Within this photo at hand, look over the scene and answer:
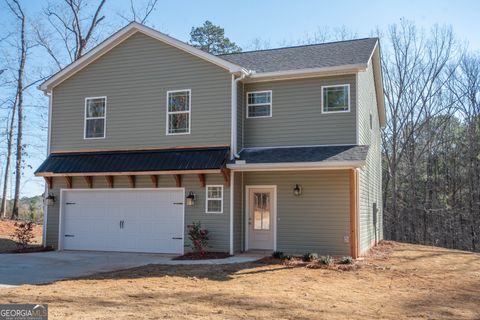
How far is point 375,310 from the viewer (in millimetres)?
7289

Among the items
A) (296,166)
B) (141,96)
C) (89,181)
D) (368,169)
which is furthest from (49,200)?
(368,169)

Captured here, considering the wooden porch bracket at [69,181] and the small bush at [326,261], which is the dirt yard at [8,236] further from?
the small bush at [326,261]

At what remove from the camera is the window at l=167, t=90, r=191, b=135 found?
14422 mm

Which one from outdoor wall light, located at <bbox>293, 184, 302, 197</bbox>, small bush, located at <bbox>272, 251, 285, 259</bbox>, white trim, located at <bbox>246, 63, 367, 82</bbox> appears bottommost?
small bush, located at <bbox>272, 251, 285, 259</bbox>

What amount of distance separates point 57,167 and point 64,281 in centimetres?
A: 651

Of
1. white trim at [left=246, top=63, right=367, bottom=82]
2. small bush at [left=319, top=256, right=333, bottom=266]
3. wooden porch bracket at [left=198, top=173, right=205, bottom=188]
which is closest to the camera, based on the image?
small bush at [left=319, top=256, right=333, bottom=266]

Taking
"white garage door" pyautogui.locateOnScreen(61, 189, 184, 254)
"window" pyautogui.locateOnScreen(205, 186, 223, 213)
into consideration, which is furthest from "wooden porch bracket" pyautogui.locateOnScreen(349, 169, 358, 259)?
"white garage door" pyautogui.locateOnScreen(61, 189, 184, 254)

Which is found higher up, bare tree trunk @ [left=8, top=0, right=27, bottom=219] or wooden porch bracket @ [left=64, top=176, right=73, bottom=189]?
bare tree trunk @ [left=8, top=0, right=27, bottom=219]

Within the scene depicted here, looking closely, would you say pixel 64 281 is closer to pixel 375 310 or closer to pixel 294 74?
pixel 375 310

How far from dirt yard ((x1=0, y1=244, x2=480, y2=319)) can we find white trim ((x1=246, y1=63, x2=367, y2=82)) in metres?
5.63

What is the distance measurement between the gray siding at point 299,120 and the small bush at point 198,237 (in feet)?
10.2

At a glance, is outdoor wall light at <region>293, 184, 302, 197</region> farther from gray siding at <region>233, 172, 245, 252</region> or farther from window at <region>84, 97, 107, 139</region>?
window at <region>84, 97, 107, 139</region>

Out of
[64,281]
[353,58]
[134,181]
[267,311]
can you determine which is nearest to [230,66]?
[353,58]

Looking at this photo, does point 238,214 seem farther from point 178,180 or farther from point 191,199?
point 178,180
